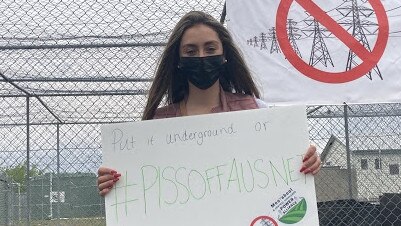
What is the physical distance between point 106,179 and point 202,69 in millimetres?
555

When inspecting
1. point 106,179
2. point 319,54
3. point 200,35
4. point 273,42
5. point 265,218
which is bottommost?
point 265,218

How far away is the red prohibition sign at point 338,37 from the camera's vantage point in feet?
15.2

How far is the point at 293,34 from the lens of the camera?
15.3ft

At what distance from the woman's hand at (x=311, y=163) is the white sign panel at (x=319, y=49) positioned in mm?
2131

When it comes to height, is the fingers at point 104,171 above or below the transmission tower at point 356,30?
below

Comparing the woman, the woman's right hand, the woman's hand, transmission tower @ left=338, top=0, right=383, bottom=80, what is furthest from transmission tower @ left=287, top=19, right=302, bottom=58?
the woman's right hand

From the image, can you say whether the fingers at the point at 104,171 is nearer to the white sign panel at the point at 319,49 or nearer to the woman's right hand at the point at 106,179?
the woman's right hand at the point at 106,179

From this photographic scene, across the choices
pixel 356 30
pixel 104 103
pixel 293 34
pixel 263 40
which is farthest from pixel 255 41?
pixel 104 103

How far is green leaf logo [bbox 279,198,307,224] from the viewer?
2488mm

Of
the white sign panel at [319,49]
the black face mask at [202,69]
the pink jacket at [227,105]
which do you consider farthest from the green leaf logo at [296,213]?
the white sign panel at [319,49]

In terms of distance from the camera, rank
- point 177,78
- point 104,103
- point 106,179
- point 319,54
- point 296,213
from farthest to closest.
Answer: point 104,103
point 319,54
point 177,78
point 106,179
point 296,213

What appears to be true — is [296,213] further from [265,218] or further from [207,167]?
[207,167]

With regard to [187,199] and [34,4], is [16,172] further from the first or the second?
[187,199]

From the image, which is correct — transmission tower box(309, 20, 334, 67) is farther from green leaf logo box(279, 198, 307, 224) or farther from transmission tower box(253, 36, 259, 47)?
green leaf logo box(279, 198, 307, 224)
